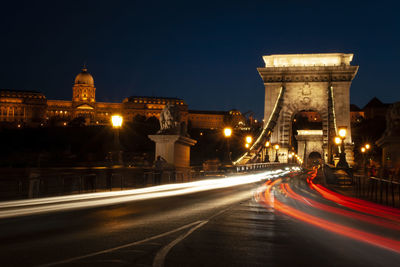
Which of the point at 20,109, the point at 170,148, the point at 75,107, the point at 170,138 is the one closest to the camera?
the point at 170,138

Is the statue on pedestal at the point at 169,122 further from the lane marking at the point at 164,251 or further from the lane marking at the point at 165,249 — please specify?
the lane marking at the point at 164,251

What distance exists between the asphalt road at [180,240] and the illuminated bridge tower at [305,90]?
5453cm

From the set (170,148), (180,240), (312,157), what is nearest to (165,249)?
(180,240)

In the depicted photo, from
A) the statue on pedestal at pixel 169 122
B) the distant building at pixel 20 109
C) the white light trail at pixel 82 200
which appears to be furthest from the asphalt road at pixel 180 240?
the distant building at pixel 20 109

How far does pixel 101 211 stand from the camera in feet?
37.7

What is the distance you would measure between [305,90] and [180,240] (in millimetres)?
62313

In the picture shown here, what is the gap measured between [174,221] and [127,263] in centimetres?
394

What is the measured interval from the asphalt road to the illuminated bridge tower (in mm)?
54531

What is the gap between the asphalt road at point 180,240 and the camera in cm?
626

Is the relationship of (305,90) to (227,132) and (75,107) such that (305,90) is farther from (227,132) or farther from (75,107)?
(75,107)

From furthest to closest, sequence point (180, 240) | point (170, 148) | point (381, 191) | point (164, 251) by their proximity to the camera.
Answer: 1. point (170, 148)
2. point (381, 191)
3. point (180, 240)
4. point (164, 251)

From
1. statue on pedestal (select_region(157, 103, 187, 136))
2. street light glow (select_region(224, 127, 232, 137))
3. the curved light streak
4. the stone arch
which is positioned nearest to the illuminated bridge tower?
street light glow (select_region(224, 127, 232, 137))

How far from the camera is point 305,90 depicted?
221 feet

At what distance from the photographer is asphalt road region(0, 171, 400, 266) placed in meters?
6.26
